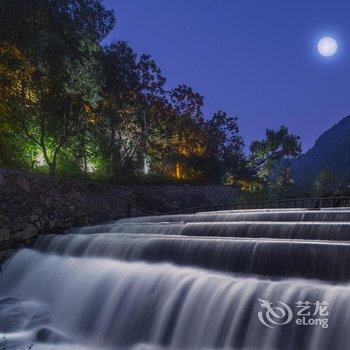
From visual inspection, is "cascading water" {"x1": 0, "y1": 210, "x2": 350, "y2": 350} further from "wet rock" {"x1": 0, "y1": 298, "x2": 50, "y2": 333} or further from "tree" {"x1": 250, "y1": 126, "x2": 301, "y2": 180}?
"tree" {"x1": 250, "y1": 126, "x2": 301, "y2": 180}

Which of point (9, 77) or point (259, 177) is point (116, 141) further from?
point (259, 177)

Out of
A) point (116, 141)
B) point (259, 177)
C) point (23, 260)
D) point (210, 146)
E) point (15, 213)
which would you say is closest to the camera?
point (23, 260)

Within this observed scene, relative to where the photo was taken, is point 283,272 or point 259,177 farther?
point 259,177

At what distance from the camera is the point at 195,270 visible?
895 centimetres

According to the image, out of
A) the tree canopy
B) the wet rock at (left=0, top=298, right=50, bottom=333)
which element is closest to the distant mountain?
the tree canopy

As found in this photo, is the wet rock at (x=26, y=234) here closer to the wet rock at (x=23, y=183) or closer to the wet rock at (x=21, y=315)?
the wet rock at (x=23, y=183)

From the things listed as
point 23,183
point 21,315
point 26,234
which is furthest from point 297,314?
point 23,183

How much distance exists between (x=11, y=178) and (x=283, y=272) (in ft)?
40.7

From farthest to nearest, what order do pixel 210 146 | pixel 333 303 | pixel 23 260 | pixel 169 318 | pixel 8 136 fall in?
1. pixel 210 146
2. pixel 8 136
3. pixel 23 260
4. pixel 169 318
5. pixel 333 303

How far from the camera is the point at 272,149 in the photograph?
43.0 m

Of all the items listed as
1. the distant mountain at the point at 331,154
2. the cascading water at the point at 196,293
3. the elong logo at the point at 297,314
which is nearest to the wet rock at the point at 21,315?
the cascading water at the point at 196,293

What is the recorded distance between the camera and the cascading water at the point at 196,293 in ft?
19.9

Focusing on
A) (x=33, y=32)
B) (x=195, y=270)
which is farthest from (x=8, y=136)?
(x=195, y=270)

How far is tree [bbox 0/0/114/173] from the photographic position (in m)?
20.3
